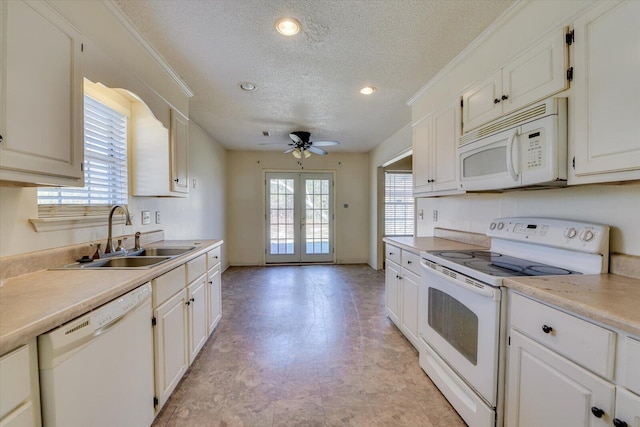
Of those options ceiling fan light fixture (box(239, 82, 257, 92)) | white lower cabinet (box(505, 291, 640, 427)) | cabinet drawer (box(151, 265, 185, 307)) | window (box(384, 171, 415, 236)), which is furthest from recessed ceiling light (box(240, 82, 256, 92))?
window (box(384, 171, 415, 236))

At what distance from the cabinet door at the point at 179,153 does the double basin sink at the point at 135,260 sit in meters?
0.55

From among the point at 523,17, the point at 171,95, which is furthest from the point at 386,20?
the point at 171,95

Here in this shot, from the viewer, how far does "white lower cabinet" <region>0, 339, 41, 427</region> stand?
727mm

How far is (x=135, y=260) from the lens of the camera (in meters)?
1.92

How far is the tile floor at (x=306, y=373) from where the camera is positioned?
1.64 meters

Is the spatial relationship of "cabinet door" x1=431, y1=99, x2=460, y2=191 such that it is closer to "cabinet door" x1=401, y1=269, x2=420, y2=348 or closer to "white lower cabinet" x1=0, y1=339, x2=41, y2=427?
"cabinet door" x1=401, y1=269, x2=420, y2=348

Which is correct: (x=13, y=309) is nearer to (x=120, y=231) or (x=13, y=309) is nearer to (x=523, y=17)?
(x=120, y=231)

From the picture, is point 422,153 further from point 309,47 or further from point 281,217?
point 281,217

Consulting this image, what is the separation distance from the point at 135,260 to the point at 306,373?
1.54 metres

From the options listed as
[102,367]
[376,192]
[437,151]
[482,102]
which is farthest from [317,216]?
[102,367]

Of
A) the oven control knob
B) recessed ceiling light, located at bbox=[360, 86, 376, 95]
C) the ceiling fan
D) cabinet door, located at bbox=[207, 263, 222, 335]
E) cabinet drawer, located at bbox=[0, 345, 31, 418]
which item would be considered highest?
recessed ceiling light, located at bbox=[360, 86, 376, 95]

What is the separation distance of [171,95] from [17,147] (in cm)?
157

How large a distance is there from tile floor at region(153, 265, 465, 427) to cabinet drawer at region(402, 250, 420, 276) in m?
0.74

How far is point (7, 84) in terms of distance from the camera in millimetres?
1009
